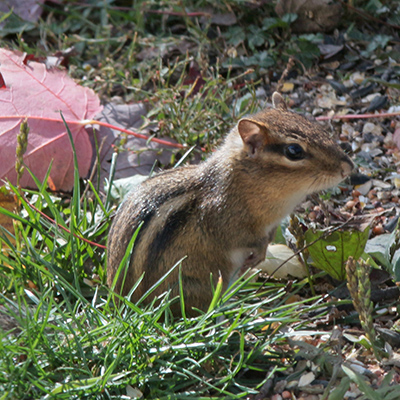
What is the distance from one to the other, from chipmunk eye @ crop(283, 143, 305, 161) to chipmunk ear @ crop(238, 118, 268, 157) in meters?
0.14

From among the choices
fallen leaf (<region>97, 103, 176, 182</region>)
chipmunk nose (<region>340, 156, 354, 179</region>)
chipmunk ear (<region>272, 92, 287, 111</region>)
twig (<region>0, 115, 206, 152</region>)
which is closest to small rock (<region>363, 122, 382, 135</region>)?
chipmunk ear (<region>272, 92, 287, 111</region>)

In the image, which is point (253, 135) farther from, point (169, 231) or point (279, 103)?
point (169, 231)

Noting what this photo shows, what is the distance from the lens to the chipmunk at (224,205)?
3672mm

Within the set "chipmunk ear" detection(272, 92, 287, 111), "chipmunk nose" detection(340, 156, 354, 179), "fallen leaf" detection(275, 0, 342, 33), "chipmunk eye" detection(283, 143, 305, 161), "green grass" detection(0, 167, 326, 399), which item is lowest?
"green grass" detection(0, 167, 326, 399)

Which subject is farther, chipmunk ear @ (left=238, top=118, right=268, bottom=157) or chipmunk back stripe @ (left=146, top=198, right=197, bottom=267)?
chipmunk ear @ (left=238, top=118, right=268, bottom=157)

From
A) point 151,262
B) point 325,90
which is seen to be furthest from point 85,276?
point 325,90

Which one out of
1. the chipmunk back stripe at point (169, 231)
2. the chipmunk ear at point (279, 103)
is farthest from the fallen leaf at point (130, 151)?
the chipmunk back stripe at point (169, 231)

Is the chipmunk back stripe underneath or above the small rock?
underneath

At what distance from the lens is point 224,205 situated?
3891 millimetres

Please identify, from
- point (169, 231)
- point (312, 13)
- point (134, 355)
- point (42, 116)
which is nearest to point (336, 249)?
point (169, 231)

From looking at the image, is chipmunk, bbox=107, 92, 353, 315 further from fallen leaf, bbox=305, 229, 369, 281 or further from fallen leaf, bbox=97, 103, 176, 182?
fallen leaf, bbox=97, 103, 176, 182

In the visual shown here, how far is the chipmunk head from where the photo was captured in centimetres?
379

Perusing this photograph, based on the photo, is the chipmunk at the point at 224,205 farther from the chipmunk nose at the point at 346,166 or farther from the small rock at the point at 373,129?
the small rock at the point at 373,129

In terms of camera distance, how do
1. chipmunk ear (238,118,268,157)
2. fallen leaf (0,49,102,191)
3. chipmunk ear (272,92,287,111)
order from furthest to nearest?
fallen leaf (0,49,102,191) < chipmunk ear (272,92,287,111) < chipmunk ear (238,118,268,157)
